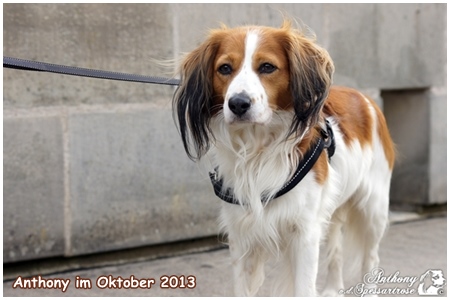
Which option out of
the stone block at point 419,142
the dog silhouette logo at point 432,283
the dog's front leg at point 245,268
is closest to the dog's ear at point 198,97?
the dog's front leg at point 245,268

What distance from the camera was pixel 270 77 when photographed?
156 inches

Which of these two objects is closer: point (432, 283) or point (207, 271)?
point (432, 283)

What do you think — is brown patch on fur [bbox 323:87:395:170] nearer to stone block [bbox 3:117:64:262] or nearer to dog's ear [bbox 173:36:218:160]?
dog's ear [bbox 173:36:218:160]

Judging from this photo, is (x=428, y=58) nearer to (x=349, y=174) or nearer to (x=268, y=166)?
(x=349, y=174)

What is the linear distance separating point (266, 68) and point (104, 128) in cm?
206

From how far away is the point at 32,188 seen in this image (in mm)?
5453

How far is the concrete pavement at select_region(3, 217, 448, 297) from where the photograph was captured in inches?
208

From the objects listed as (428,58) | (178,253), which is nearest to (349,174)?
(178,253)

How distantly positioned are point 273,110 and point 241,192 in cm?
48

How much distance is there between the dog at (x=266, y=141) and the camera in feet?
13.0

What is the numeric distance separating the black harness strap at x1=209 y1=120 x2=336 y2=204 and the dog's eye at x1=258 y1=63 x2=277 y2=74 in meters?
0.50

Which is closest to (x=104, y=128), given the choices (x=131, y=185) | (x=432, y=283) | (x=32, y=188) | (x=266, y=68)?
(x=131, y=185)

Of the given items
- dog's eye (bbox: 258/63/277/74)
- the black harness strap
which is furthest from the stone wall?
dog's eye (bbox: 258/63/277/74)

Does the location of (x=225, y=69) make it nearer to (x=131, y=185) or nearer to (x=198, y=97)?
(x=198, y=97)
